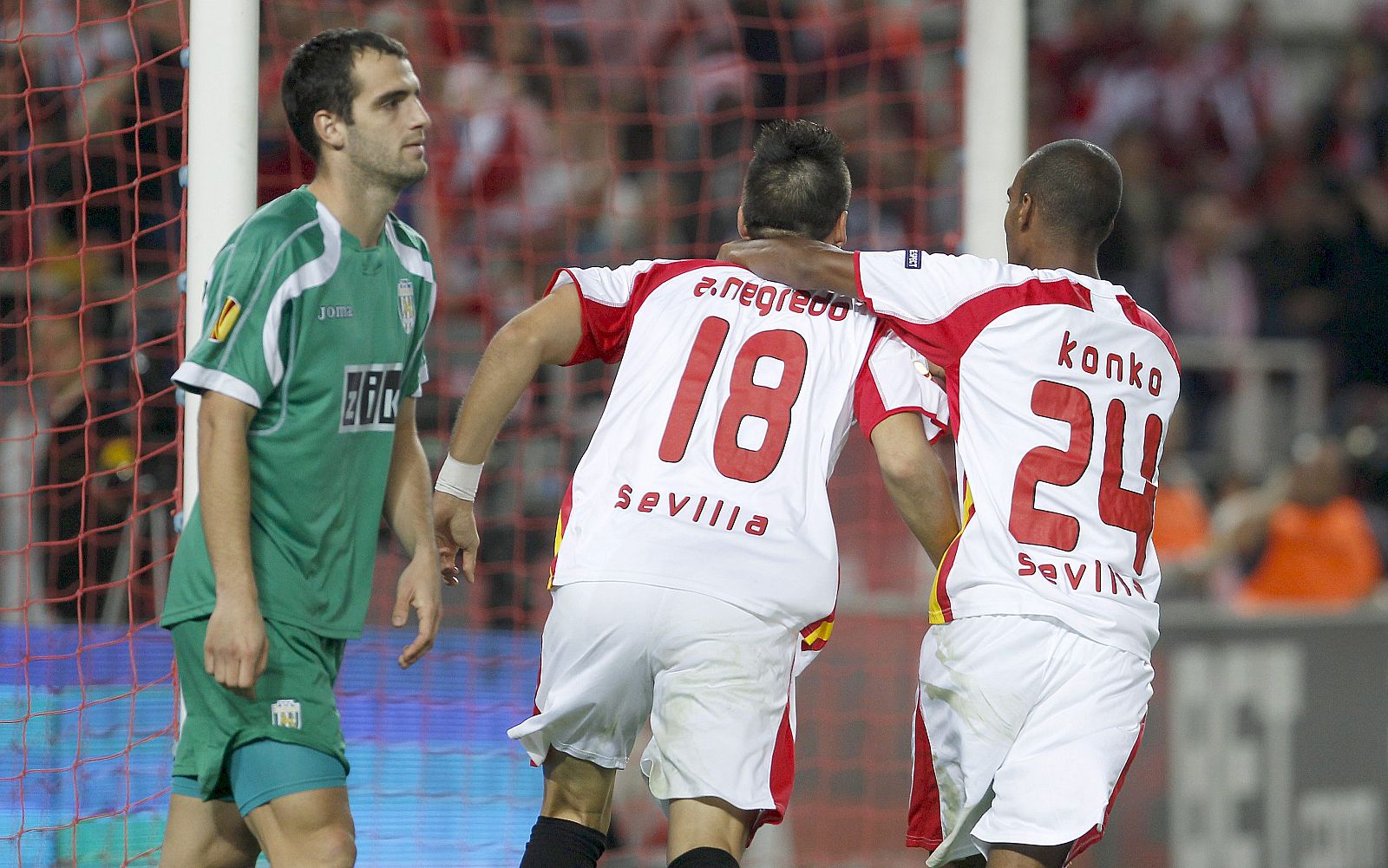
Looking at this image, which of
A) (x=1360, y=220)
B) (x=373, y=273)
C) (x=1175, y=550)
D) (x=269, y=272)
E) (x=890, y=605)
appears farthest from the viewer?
(x=1360, y=220)

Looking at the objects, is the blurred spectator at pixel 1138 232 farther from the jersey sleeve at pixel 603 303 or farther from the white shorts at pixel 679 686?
the white shorts at pixel 679 686

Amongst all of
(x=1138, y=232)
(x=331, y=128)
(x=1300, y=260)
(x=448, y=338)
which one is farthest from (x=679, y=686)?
(x=1300, y=260)

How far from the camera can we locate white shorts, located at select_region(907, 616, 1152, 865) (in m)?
3.34

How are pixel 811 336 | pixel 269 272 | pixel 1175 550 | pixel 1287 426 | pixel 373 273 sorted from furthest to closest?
pixel 1287 426 → pixel 1175 550 → pixel 811 336 → pixel 373 273 → pixel 269 272

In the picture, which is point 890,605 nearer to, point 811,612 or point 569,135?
point 811,612

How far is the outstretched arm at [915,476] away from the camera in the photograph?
3.56m

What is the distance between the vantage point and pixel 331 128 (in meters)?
3.34

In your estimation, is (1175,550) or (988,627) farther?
(1175,550)

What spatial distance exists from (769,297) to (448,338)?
4588 millimetres

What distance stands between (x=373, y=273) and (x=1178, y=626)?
3857 mm

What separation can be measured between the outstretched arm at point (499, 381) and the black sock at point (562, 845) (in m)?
0.58

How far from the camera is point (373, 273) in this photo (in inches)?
132

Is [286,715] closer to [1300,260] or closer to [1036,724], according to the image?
[1036,724]

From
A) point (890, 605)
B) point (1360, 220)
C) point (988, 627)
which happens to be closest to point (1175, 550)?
point (890, 605)
